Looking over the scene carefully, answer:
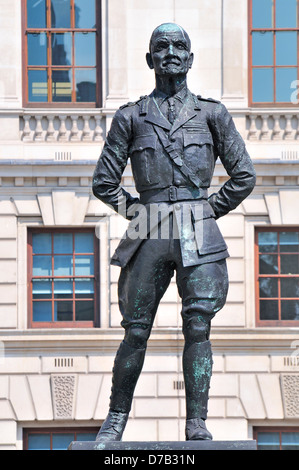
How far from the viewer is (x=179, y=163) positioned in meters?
14.8

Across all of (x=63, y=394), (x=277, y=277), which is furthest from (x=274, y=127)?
(x=63, y=394)

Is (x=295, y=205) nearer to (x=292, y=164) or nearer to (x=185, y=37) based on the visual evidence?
(x=292, y=164)

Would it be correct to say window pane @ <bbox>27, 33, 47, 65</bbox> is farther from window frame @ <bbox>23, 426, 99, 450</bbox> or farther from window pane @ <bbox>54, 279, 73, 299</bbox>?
window frame @ <bbox>23, 426, 99, 450</bbox>

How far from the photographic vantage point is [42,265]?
1277 inches

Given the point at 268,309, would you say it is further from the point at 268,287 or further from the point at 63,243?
the point at 63,243

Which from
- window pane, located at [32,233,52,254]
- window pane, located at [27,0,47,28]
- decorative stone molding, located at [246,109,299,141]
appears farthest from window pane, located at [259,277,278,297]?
window pane, located at [27,0,47,28]

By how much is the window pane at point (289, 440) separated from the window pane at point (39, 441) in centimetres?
414

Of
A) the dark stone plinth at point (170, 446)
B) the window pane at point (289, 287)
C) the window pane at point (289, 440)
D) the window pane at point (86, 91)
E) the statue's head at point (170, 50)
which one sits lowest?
the dark stone plinth at point (170, 446)

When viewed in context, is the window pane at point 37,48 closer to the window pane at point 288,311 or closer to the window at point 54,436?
the window pane at point 288,311

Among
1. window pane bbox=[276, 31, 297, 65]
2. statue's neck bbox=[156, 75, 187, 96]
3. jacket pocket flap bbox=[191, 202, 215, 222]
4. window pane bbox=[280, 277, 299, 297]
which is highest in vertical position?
window pane bbox=[276, 31, 297, 65]

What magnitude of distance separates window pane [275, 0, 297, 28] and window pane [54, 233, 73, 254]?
5.41 m

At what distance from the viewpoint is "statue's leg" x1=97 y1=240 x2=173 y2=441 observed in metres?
14.8

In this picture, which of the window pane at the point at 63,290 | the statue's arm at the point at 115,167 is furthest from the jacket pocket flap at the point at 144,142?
the window pane at the point at 63,290

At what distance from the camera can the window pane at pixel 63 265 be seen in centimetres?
3231
